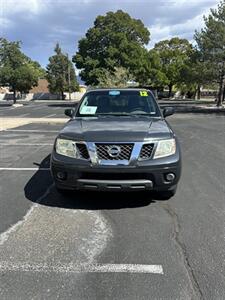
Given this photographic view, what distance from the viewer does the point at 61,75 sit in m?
77.3

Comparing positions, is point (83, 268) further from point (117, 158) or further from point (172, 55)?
point (172, 55)

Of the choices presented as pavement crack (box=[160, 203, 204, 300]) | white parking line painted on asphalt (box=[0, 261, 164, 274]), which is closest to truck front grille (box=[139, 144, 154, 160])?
pavement crack (box=[160, 203, 204, 300])

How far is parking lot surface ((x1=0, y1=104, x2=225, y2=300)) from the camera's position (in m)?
3.17

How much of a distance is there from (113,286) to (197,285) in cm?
72

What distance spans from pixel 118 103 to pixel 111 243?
9.78ft

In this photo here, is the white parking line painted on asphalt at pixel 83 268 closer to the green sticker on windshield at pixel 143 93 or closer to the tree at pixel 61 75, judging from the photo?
the green sticker on windshield at pixel 143 93

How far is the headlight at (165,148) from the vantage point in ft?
15.8

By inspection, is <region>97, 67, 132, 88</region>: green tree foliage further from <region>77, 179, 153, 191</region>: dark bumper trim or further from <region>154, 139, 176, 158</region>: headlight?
<region>77, 179, 153, 191</region>: dark bumper trim

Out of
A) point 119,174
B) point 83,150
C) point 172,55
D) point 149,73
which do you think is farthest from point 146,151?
point 172,55


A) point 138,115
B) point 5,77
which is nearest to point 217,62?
point 5,77

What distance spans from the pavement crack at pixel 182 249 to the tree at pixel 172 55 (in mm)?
69331

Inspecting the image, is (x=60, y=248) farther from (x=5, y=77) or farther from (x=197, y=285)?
(x=5, y=77)

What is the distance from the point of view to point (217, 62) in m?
33.2

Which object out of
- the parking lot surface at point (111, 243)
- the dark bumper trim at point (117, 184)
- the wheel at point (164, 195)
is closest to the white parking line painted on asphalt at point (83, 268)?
the parking lot surface at point (111, 243)
